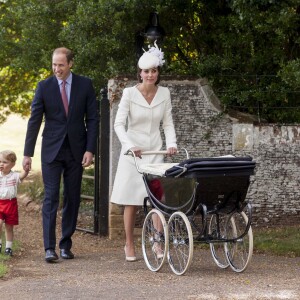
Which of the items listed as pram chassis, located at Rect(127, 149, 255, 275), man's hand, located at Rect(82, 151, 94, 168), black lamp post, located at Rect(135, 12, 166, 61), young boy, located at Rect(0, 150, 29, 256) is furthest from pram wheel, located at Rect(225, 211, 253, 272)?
black lamp post, located at Rect(135, 12, 166, 61)

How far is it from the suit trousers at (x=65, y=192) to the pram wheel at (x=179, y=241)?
53.3 inches

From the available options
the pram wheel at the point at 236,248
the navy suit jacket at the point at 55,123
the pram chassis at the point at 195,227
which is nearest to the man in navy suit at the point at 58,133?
the navy suit jacket at the point at 55,123

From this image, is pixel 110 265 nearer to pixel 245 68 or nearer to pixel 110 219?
pixel 110 219

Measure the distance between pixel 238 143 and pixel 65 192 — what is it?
108 inches

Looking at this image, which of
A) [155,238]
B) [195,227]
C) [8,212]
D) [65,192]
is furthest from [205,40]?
[195,227]

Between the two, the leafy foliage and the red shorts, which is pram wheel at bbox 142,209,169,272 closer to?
the red shorts

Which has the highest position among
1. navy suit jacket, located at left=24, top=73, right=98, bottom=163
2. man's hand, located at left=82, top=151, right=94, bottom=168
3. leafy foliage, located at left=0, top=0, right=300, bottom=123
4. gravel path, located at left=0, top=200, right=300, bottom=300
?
leafy foliage, located at left=0, top=0, right=300, bottom=123

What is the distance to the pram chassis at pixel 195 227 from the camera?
8781 mm

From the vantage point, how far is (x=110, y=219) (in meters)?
12.4

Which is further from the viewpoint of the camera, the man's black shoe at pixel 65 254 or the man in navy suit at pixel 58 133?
the man's black shoe at pixel 65 254

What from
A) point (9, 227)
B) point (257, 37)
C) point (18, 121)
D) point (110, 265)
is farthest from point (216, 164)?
point (18, 121)

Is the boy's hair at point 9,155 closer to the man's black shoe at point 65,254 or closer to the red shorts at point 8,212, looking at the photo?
the red shorts at point 8,212

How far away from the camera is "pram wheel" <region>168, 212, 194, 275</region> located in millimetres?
8961

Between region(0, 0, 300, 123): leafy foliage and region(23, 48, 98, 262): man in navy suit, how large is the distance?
277 centimetres
